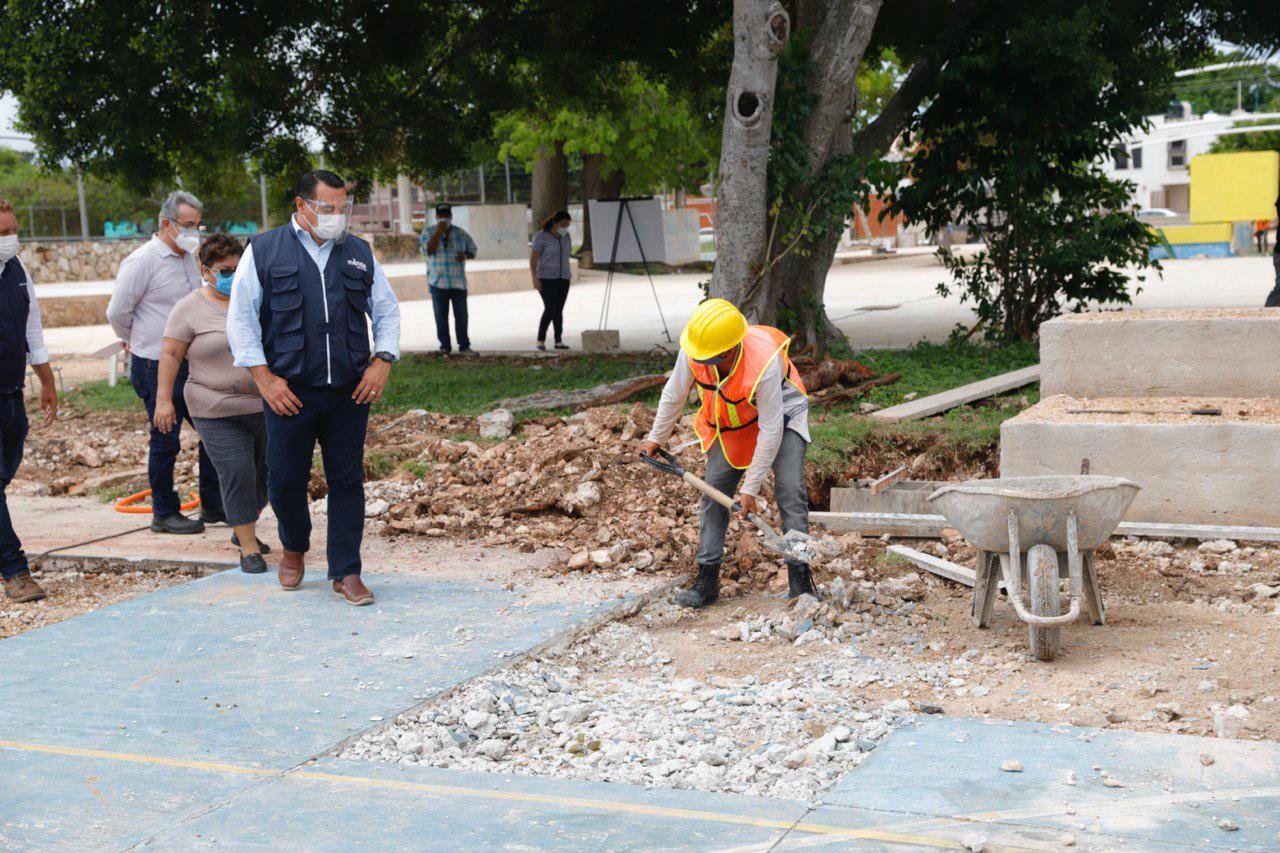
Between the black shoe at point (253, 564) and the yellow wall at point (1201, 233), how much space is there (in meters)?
35.9

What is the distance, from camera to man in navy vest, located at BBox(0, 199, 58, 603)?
6.54 m

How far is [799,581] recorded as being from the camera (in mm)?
6238

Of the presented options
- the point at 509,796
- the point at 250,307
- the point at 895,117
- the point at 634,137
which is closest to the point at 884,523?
the point at 250,307

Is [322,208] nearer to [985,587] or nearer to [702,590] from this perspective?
[702,590]

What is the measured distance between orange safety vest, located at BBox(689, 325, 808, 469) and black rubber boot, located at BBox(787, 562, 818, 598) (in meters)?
0.54

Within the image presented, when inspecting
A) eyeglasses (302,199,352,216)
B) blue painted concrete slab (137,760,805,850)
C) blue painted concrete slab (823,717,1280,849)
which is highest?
eyeglasses (302,199,352,216)

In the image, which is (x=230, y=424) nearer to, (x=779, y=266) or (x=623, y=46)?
(x=779, y=266)

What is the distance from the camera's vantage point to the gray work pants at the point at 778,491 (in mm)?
6086

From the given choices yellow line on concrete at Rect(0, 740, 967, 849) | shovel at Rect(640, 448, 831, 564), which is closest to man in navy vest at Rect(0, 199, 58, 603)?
yellow line on concrete at Rect(0, 740, 967, 849)

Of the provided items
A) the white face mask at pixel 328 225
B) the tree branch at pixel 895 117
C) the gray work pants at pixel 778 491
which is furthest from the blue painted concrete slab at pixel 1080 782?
the tree branch at pixel 895 117

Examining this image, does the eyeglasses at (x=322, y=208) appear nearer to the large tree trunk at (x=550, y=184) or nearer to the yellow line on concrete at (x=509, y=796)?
the yellow line on concrete at (x=509, y=796)

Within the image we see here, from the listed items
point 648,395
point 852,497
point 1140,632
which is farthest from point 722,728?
point 648,395

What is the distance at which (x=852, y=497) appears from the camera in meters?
7.91

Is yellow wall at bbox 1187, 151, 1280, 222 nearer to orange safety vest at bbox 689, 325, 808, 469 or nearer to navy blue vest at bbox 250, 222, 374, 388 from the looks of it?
orange safety vest at bbox 689, 325, 808, 469
